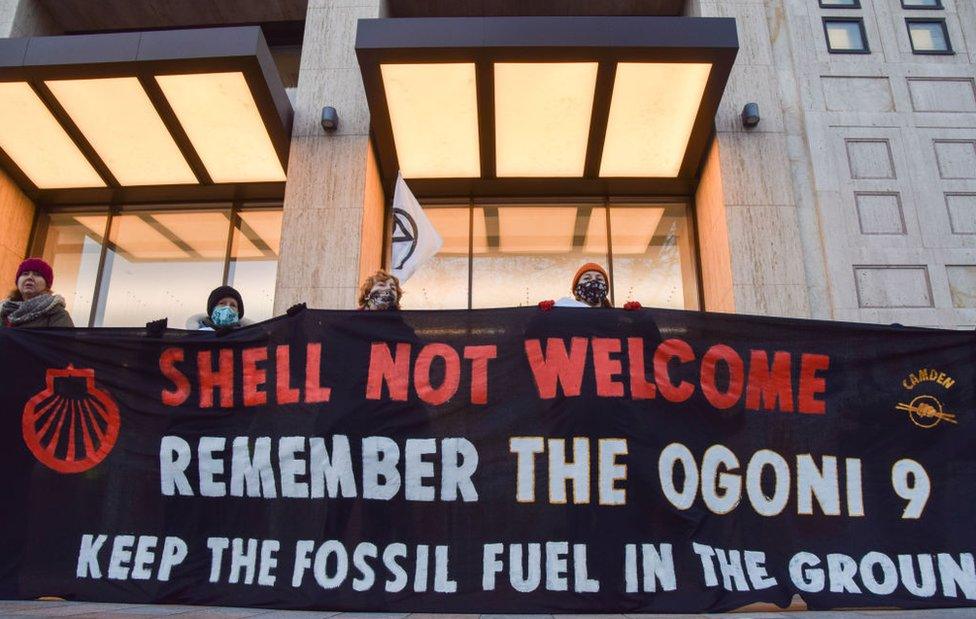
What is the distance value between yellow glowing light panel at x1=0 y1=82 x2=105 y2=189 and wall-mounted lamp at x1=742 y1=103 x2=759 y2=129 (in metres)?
8.43

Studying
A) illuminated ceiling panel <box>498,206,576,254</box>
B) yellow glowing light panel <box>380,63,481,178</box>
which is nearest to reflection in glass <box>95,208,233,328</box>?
yellow glowing light panel <box>380,63,481,178</box>

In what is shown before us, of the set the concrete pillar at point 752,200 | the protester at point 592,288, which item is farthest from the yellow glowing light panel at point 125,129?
the concrete pillar at point 752,200

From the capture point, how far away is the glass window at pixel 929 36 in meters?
8.43

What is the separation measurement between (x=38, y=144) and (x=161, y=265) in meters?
2.07

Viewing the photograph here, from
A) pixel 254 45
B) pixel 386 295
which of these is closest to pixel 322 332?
pixel 386 295

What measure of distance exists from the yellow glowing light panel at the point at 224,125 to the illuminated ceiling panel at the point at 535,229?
3.07 metres

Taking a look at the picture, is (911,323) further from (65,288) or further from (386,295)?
(65,288)

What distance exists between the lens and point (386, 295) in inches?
194

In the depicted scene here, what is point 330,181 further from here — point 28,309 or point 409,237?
point 28,309

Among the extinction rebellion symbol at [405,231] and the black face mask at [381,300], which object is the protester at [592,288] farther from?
the extinction rebellion symbol at [405,231]

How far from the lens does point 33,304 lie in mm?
4852

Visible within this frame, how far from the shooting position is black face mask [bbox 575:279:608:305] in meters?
4.96

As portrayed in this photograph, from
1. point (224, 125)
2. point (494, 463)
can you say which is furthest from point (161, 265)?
point (494, 463)

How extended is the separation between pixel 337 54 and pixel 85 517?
651cm
